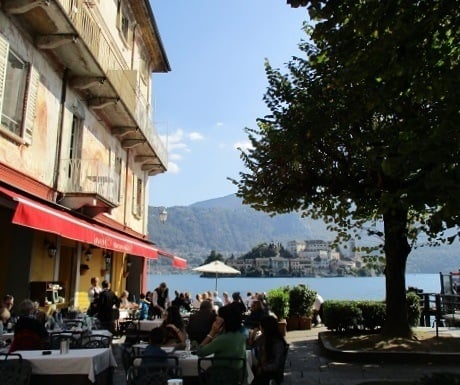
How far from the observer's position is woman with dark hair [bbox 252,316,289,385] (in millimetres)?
6941

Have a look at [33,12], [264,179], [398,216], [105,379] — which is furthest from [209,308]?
[33,12]

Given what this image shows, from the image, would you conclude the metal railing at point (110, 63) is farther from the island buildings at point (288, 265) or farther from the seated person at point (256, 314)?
the island buildings at point (288, 265)

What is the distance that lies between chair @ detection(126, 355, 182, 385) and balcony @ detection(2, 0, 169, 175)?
27.7 feet

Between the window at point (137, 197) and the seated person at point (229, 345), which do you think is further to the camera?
the window at point (137, 197)

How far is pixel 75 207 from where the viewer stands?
1420cm

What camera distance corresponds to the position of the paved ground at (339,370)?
9589 mm

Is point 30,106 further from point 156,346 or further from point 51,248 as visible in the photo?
point 156,346

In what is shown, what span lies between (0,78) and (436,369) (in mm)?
11239

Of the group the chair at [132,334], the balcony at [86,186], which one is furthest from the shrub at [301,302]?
the balcony at [86,186]

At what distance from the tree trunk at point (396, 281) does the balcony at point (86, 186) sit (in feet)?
26.8

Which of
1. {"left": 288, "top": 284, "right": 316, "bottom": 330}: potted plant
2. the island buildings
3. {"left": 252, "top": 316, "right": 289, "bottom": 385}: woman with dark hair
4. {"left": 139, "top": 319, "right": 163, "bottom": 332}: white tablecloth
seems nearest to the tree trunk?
{"left": 288, "top": 284, "right": 316, "bottom": 330}: potted plant

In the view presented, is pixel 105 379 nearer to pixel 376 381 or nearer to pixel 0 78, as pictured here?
pixel 376 381

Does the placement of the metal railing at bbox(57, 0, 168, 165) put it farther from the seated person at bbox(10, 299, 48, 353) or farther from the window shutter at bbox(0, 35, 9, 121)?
the seated person at bbox(10, 299, 48, 353)

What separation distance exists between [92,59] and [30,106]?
8.96 ft
